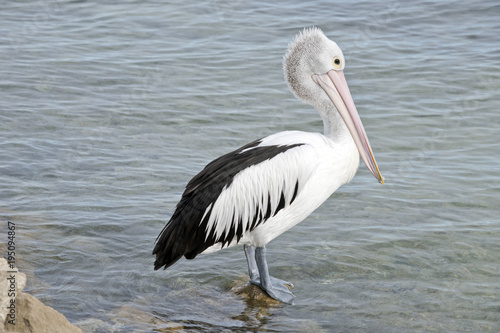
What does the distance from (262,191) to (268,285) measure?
61cm

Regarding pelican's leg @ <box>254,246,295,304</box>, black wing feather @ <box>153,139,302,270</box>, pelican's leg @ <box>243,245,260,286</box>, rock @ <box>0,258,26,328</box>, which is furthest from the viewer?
pelican's leg @ <box>243,245,260,286</box>

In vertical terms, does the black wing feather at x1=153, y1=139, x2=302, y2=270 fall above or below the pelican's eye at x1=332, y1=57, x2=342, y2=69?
below

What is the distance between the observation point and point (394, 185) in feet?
21.5

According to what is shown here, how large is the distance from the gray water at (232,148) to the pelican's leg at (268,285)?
8 centimetres

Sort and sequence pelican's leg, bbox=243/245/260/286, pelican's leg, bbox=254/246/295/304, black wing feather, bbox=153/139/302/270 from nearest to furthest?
black wing feather, bbox=153/139/302/270 < pelican's leg, bbox=254/246/295/304 < pelican's leg, bbox=243/245/260/286

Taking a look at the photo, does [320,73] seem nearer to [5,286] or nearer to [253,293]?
[253,293]

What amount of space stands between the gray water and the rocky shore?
497mm

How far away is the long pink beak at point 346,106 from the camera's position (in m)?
4.78

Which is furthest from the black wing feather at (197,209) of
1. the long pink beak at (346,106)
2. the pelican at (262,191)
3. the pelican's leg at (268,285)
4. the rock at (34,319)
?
the rock at (34,319)

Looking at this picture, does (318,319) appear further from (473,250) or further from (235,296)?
(473,250)

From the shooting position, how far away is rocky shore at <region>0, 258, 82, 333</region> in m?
3.66

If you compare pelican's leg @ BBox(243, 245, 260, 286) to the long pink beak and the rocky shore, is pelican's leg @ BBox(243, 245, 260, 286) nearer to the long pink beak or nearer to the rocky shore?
the long pink beak

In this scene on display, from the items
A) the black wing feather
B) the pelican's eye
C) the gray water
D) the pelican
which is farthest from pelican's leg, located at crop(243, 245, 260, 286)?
the pelican's eye

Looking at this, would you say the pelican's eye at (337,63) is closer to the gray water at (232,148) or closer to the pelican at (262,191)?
the pelican at (262,191)
